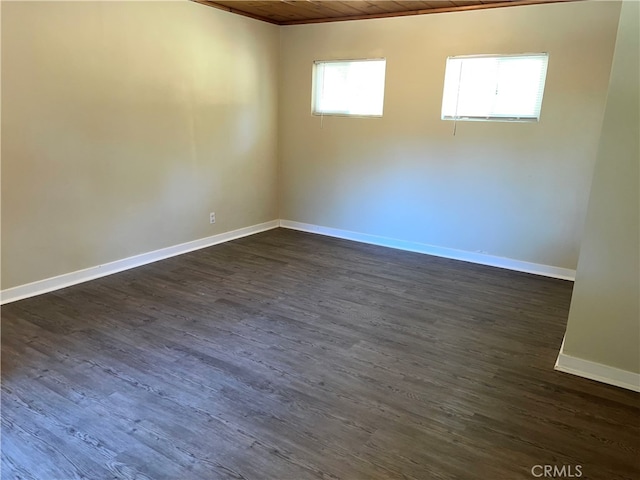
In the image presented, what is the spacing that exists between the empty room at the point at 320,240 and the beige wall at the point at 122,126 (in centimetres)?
2

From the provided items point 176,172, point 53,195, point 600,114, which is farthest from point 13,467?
point 600,114

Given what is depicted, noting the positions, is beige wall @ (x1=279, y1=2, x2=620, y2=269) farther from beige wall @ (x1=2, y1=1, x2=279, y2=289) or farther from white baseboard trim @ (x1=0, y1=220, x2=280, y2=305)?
white baseboard trim @ (x1=0, y1=220, x2=280, y2=305)

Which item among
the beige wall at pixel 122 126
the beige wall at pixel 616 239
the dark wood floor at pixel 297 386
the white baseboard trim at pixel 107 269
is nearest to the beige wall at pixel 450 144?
the beige wall at pixel 122 126

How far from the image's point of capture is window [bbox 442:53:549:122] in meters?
4.01

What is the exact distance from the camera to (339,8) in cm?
434

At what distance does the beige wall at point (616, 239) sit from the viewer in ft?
7.25

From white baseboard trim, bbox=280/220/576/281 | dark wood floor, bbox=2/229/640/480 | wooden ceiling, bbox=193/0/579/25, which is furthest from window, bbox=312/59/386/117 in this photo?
dark wood floor, bbox=2/229/640/480

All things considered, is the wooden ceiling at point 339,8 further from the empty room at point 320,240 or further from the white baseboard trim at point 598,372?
the white baseboard trim at point 598,372

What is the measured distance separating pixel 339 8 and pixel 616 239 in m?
3.32

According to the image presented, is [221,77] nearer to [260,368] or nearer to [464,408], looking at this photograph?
[260,368]

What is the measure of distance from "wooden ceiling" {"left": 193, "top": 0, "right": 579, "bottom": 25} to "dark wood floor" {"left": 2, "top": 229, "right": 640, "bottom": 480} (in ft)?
8.40

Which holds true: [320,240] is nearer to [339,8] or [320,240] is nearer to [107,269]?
[107,269]

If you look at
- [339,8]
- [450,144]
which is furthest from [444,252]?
[339,8]

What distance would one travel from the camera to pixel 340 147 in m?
5.18
